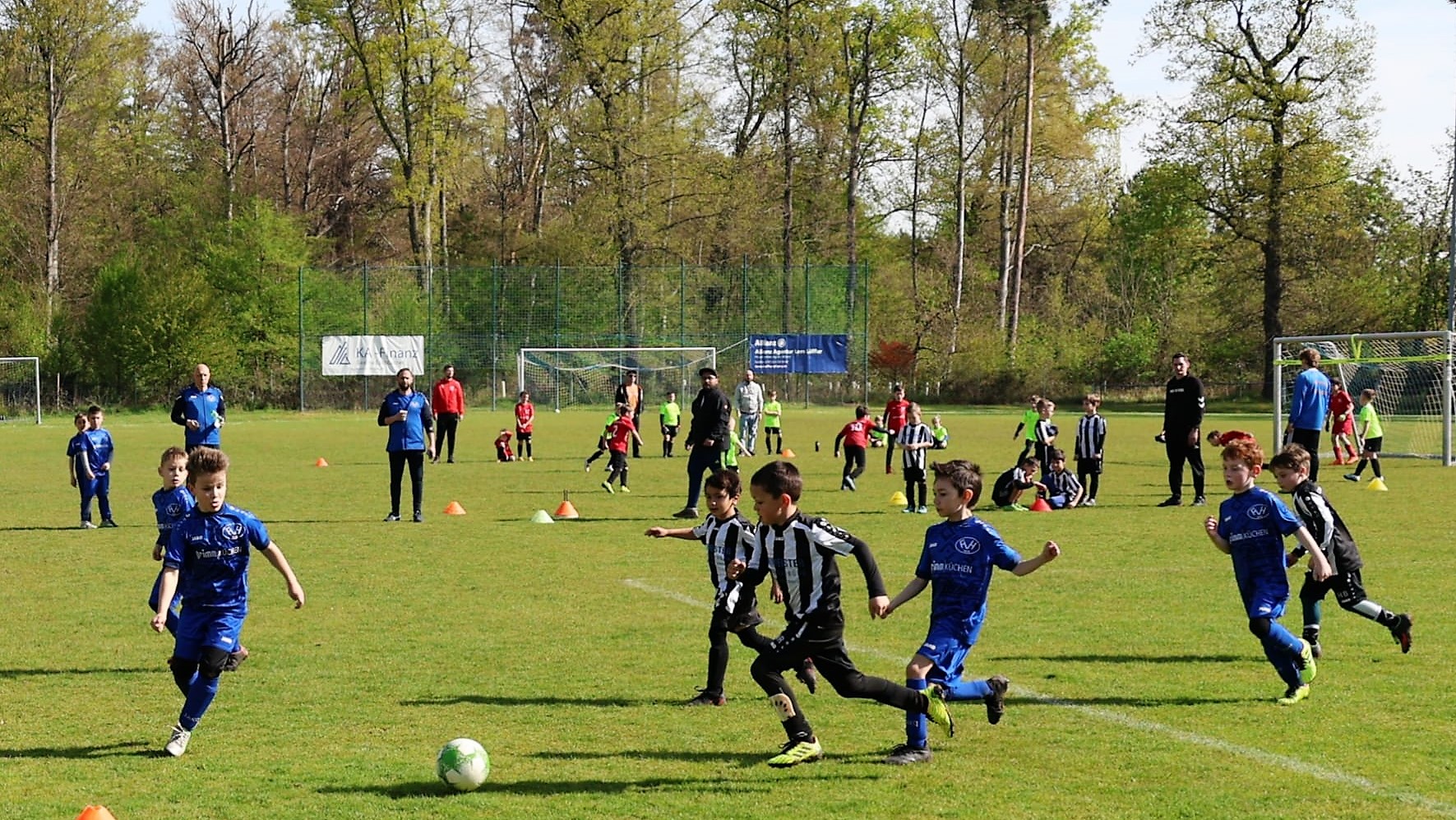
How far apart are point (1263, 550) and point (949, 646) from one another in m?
2.34

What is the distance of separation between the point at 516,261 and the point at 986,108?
20597 mm

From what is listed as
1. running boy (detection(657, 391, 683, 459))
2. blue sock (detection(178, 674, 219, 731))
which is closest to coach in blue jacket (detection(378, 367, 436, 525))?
blue sock (detection(178, 674, 219, 731))

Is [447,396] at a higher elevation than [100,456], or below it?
higher

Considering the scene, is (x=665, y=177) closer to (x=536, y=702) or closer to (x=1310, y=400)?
(x=1310, y=400)

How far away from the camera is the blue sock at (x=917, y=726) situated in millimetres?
6785

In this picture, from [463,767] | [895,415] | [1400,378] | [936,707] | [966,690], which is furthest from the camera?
[1400,378]

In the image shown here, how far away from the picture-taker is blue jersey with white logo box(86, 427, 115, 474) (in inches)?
675

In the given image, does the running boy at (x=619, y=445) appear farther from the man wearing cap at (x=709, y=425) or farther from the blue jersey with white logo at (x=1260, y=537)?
Result: the blue jersey with white logo at (x=1260, y=537)

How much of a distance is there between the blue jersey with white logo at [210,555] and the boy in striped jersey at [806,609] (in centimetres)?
238

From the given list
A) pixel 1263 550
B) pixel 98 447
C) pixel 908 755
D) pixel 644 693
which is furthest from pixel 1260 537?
pixel 98 447

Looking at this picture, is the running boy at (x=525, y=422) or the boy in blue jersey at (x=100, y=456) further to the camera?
the running boy at (x=525, y=422)

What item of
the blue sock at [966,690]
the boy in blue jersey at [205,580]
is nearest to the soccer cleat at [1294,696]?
the blue sock at [966,690]

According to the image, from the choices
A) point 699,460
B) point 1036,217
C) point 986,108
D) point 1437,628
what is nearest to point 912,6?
point 986,108

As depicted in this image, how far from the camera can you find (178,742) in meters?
6.98
